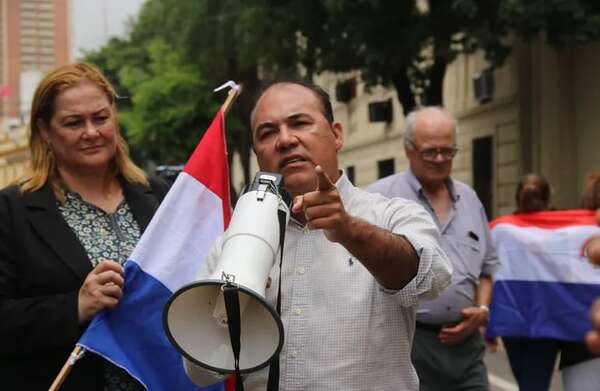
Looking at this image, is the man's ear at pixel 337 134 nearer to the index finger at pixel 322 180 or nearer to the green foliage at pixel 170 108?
the index finger at pixel 322 180

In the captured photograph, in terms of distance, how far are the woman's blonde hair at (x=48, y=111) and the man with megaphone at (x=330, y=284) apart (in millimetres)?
1038

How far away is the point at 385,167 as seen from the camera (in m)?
27.5

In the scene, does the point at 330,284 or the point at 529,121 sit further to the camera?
the point at 529,121

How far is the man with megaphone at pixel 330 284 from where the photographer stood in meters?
2.42

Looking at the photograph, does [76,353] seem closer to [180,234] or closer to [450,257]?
[180,234]

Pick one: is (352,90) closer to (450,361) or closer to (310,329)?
(450,361)

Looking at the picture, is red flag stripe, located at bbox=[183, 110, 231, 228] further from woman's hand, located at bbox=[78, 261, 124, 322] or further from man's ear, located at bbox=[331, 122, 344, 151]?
man's ear, located at bbox=[331, 122, 344, 151]

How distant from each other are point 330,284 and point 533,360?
13.0 ft

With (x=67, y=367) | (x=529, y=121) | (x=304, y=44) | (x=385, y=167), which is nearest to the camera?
(x=67, y=367)

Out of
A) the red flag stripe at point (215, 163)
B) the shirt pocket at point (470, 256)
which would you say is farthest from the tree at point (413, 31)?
the red flag stripe at point (215, 163)

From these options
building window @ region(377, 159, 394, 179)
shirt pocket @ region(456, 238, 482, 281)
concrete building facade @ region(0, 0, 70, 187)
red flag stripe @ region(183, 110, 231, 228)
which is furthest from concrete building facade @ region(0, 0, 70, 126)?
red flag stripe @ region(183, 110, 231, 228)

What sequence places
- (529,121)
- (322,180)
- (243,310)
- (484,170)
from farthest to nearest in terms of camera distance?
(484,170), (529,121), (243,310), (322,180)

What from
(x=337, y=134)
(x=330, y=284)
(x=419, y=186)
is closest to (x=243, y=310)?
(x=330, y=284)

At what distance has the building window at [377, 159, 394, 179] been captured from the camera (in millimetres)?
27086
